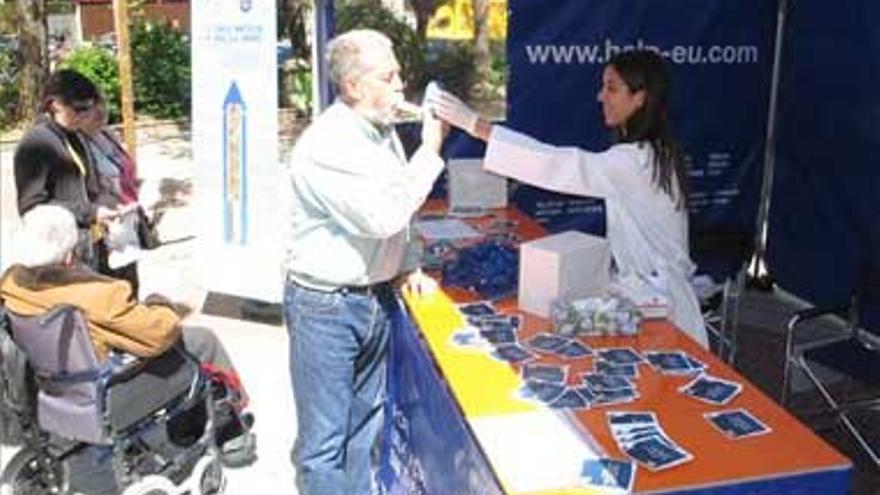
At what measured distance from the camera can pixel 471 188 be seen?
3.99 meters

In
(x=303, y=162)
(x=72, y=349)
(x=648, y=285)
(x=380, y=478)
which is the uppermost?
(x=303, y=162)

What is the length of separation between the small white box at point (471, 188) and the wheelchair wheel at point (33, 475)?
1.73 meters

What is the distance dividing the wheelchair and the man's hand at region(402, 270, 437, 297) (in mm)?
766

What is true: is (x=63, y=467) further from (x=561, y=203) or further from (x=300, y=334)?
(x=561, y=203)

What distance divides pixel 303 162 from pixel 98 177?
65.2 inches

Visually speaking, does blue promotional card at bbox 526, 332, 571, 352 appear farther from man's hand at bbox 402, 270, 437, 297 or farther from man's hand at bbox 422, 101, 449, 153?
man's hand at bbox 422, 101, 449, 153

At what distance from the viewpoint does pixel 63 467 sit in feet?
10.3

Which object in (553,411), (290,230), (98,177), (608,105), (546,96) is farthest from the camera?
(546,96)

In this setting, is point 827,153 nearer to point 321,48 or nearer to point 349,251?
point 321,48

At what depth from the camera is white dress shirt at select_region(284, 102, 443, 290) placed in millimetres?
2430

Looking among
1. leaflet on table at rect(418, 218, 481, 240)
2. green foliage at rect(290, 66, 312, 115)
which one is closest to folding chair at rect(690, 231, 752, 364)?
leaflet on table at rect(418, 218, 481, 240)

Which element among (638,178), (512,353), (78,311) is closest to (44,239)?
(78,311)

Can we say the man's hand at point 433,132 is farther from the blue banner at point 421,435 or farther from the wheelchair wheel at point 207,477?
the wheelchair wheel at point 207,477

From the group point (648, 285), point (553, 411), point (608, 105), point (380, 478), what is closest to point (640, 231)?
point (648, 285)
